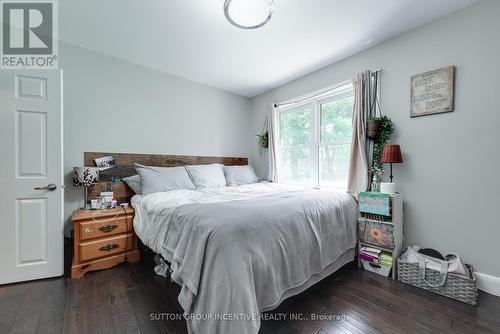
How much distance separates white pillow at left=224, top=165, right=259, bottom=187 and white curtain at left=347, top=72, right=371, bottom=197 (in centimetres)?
155

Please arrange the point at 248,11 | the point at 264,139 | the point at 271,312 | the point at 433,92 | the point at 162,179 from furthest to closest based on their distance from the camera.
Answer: the point at 264,139 → the point at 162,179 → the point at 433,92 → the point at 248,11 → the point at 271,312

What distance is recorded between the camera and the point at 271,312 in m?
1.48

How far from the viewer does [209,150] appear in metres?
3.60

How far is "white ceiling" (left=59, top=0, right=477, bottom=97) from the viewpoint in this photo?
180cm

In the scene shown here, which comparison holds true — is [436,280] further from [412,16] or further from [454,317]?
[412,16]

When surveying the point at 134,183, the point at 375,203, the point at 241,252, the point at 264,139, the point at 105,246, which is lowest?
the point at 105,246

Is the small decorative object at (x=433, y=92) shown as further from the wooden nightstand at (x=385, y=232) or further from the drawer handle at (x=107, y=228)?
the drawer handle at (x=107, y=228)

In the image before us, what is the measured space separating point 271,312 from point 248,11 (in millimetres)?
2327

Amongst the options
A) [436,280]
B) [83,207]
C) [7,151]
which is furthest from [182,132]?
[436,280]

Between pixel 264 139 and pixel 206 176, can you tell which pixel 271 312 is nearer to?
pixel 206 176

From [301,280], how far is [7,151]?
276 centimetres

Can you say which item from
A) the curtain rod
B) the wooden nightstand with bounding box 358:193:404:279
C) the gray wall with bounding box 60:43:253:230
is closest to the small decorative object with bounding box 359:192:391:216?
the wooden nightstand with bounding box 358:193:404:279

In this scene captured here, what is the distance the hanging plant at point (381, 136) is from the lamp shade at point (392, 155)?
0.19m
